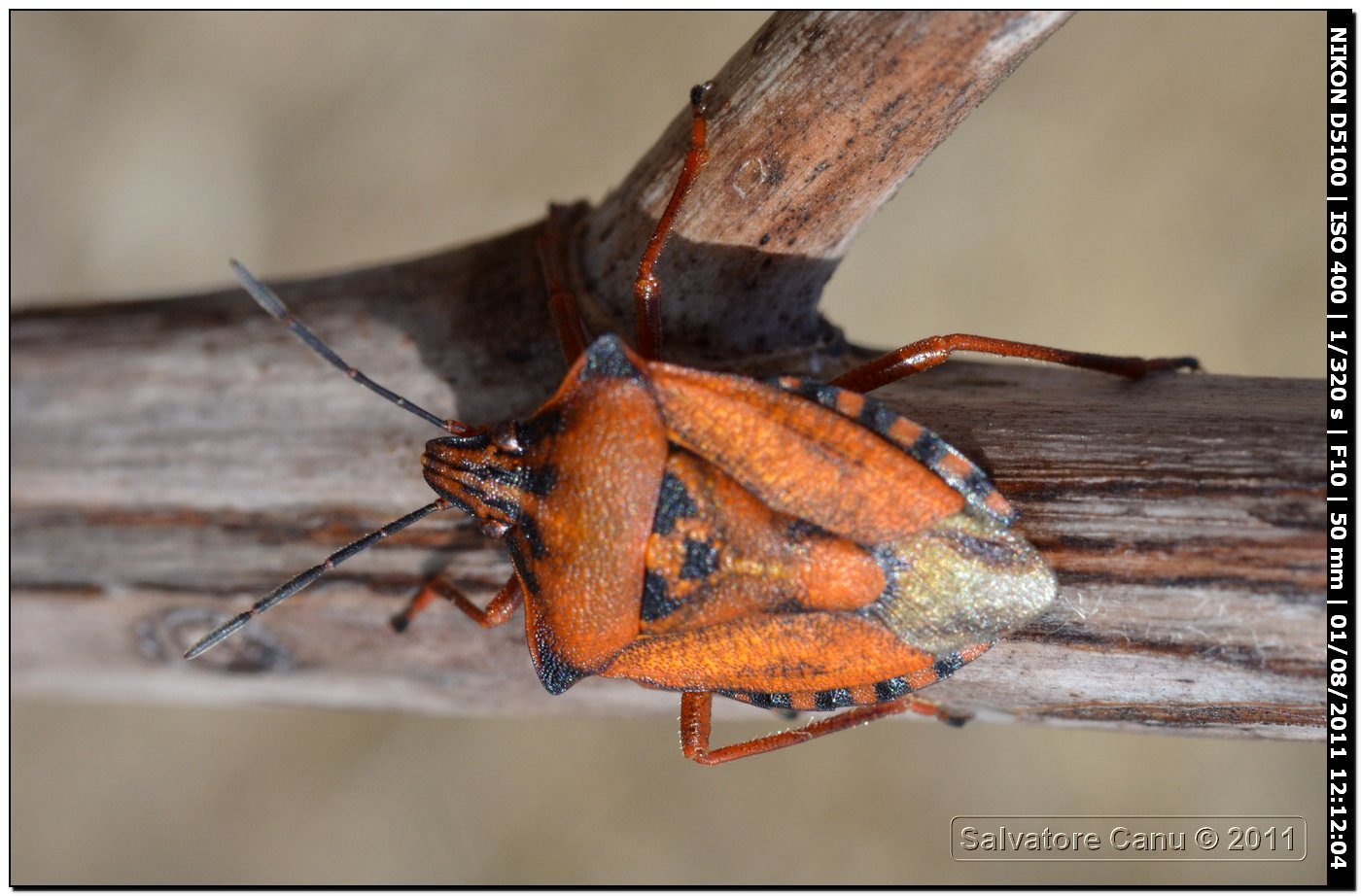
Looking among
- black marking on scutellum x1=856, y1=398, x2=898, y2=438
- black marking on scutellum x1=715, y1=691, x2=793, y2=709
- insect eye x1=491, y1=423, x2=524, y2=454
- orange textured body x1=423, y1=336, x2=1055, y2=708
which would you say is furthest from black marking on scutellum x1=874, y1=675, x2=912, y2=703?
insect eye x1=491, y1=423, x2=524, y2=454

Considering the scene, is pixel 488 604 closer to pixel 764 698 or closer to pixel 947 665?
pixel 764 698

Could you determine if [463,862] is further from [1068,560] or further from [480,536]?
[1068,560]

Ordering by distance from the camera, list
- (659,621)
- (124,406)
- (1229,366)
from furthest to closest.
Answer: (1229,366) → (124,406) → (659,621)

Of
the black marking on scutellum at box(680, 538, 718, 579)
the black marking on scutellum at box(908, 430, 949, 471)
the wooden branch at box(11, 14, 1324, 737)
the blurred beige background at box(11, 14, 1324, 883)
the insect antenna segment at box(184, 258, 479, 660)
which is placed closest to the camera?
the wooden branch at box(11, 14, 1324, 737)

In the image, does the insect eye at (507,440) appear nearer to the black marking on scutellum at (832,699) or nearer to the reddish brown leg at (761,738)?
the reddish brown leg at (761,738)

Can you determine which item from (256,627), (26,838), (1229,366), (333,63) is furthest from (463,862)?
(1229,366)

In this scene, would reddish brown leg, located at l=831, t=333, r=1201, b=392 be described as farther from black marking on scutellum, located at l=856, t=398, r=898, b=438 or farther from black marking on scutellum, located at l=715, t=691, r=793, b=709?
black marking on scutellum, located at l=715, t=691, r=793, b=709
